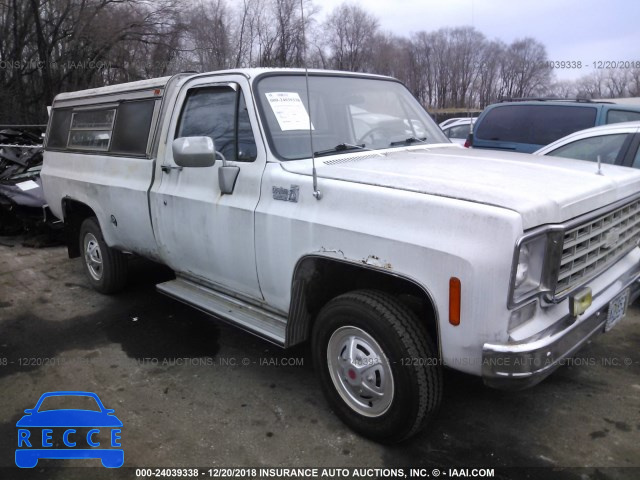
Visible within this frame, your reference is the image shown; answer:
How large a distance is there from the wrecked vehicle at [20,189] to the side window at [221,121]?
15.7ft

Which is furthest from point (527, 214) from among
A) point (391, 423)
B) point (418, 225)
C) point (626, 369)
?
point (626, 369)

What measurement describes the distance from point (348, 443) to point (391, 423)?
0.35 metres

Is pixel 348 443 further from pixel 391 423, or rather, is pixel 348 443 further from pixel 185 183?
pixel 185 183

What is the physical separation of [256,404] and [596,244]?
2321 mm

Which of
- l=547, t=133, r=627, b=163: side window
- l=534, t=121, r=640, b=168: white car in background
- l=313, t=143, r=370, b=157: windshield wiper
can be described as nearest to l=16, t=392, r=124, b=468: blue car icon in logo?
l=313, t=143, r=370, b=157: windshield wiper

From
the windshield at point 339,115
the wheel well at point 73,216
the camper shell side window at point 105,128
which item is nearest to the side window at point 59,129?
the camper shell side window at point 105,128

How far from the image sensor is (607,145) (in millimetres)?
5195

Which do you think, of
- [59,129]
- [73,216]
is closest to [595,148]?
[73,216]

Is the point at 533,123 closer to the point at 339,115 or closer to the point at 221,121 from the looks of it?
the point at 339,115

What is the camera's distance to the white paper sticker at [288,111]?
3.50 metres

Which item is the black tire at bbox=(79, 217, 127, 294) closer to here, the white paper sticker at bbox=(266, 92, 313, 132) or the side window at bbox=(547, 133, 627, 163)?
the white paper sticker at bbox=(266, 92, 313, 132)

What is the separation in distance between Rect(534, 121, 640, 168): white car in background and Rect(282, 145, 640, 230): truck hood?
163 centimetres

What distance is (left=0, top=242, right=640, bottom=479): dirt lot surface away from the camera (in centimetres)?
295

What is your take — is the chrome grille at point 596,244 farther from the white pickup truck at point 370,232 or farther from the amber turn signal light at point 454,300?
the amber turn signal light at point 454,300
